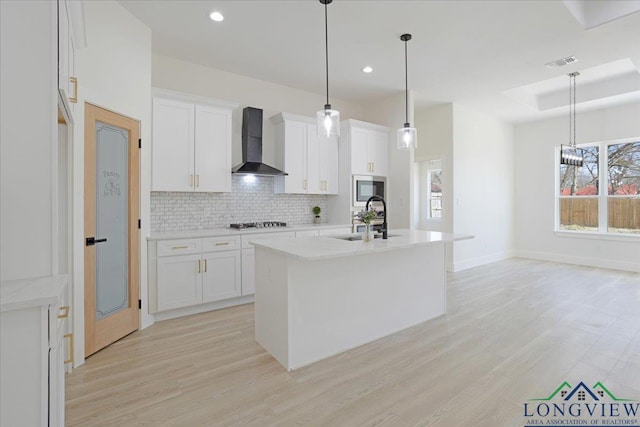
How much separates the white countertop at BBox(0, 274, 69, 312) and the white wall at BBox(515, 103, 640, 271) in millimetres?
8074

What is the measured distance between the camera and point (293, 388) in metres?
2.24

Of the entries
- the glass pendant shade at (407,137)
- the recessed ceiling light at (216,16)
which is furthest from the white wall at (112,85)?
the glass pendant shade at (407,137)

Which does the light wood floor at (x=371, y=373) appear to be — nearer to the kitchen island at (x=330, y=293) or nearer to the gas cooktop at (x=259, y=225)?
the kitchen island at (x=330, y=293)

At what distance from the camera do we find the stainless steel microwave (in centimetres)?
521

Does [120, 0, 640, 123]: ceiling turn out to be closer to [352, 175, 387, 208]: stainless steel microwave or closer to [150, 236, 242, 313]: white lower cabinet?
[352, 175, 387, 208]: stainless steel microwave

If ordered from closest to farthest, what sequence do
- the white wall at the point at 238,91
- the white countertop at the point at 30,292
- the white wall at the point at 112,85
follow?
the white countertop at the point at 30,292 < the white wall at the point at 112,85 < the white wall at the point at 238,91

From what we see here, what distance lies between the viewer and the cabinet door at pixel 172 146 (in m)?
3.69

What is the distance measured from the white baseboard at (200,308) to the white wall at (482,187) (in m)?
3.87

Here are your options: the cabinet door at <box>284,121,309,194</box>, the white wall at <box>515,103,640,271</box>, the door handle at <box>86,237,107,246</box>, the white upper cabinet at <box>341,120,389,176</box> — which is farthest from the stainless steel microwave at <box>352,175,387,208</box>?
the white wall at <box>515,103,640,271</box>

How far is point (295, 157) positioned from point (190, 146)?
1535 mm

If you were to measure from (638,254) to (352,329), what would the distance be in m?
6.17

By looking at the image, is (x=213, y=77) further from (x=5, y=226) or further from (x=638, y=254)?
(x=638, y=254)

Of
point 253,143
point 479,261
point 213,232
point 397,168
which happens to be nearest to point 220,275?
point 213,232

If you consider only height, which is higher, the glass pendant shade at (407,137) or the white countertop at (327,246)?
the glass pendant shade at (407,137)
